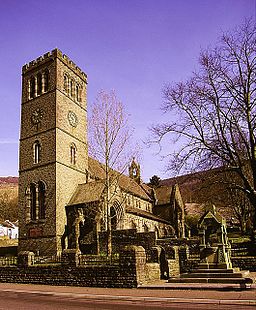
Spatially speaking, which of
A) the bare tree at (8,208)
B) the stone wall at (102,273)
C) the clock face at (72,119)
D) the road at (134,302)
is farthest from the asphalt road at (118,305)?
the bare tree at (8,208)

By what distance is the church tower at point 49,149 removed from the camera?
33250mm

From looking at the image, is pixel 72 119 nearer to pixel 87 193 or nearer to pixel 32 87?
pixel 32 87

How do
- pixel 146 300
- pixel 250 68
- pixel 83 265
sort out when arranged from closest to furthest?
1. pixel 146 300
2. pixel 83 265
3. pixel 250 68

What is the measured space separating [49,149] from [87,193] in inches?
231

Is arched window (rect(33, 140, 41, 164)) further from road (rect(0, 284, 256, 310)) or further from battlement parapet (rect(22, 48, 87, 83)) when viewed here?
road (rect(0, 284, 256, 310))

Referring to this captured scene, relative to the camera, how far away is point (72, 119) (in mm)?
38250

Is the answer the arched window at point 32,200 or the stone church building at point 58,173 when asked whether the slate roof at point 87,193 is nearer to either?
the stone church building at point 58,173

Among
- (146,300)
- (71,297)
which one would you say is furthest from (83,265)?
(146,300)

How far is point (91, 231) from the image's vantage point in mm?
31453

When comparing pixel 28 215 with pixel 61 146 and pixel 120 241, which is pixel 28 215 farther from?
pixel 120 241

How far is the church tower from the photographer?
33250 mm

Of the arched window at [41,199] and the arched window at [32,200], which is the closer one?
the arched window at [41,199]

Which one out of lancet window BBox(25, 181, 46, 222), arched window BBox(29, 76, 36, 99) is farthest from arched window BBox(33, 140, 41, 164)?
arched window BBox(29, 76, 36, 99)

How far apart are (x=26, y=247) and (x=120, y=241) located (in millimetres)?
9842
